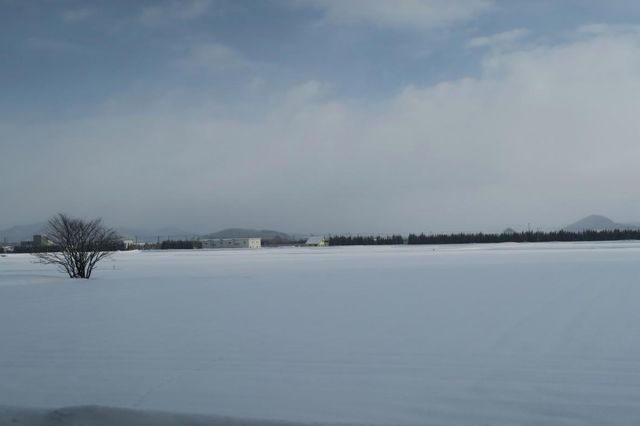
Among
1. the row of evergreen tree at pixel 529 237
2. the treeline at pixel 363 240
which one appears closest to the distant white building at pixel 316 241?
the treeline at pixel 363 240

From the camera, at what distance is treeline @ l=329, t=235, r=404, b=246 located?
100319 mm

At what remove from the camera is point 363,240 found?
103 meters

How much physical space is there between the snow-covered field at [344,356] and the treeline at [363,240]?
88.1 m

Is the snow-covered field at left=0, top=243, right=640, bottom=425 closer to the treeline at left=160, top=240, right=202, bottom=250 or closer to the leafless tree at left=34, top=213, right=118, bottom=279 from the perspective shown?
the leafless tree at left=34, top=213, right=118, bottom=279

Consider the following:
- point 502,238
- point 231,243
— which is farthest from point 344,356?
point 231,243

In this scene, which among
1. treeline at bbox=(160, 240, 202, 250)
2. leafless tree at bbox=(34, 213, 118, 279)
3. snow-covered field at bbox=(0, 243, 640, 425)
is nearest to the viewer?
snow-covered field at bbox=(0, 243, 640, 425)

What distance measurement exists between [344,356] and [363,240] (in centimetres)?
9685

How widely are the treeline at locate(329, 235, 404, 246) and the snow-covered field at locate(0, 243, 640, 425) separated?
289ft

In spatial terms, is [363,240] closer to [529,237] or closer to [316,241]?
[316,241]

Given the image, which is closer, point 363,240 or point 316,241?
point 363,240

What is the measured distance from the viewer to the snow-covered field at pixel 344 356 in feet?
15.1

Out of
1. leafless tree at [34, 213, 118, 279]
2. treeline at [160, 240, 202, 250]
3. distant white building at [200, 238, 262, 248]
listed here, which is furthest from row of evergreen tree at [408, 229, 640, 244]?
leafless tree at [34, 213, 118, 279]

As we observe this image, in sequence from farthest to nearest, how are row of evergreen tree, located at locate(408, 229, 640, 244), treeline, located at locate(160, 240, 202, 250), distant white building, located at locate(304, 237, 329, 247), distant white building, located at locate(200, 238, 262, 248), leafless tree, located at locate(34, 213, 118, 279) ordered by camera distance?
distant white building, located at locate(304, 237, 329, 247)
distant white building, located at locate(200, 238, 262, 248)
treeline, located at locate(160, 240, 202, 250)
row of evergreen tree, located at locate(408, 229, 640, 244)
leafless tree, located at locate(34, 213, 118, 279)

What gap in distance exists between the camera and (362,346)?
22.6ft
